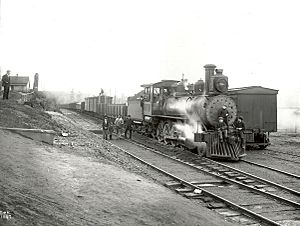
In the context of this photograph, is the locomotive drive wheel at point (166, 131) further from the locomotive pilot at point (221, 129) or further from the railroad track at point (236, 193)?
the railroad track at point (236, 193)

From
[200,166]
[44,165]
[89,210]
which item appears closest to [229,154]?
[200,166]

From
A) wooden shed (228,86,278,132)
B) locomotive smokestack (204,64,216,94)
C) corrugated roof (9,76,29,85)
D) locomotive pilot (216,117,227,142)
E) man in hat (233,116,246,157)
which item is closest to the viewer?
locomotive pilot (216,117,227,142)

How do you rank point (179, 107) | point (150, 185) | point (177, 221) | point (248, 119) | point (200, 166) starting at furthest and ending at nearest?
1. point (248, 119)
2. point (179, 107)
3. point (200, 166)
4. point (150, 185)
5. point (177, 221)

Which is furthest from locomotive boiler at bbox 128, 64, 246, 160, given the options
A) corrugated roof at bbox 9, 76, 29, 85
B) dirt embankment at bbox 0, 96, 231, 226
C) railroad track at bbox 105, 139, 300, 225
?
corrugated roof at bbox 9, 76, 29, 85

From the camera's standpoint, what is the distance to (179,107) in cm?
1620

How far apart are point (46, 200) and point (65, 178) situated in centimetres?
196

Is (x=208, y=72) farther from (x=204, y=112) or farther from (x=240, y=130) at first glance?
(x=240, y=130)

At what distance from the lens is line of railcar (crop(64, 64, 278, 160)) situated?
1384 centimetres

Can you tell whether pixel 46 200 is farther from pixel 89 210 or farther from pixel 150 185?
pixel 150 185

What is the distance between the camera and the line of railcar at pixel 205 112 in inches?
545

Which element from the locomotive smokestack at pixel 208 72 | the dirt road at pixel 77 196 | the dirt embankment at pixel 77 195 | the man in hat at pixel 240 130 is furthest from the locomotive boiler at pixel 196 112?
the dirt road at pixel 77 196

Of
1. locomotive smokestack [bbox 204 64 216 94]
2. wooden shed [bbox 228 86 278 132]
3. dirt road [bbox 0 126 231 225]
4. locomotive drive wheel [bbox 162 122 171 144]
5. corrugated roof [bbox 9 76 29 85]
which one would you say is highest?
corrugated roof [bbox 9 76 29 85]

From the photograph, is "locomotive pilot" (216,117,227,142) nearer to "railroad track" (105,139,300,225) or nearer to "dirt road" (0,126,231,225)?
"railroad track" (105,139,300,225)

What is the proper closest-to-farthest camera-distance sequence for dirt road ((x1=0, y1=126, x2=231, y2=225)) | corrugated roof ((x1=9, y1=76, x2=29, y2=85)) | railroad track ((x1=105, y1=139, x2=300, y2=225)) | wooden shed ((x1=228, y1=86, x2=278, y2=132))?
dirt road ((x1=0, y1=126, x2=231, y2=225))
railroad track ((x1=105, y1=139, x2=300, y2=225))
wooden shed ((x1=228, y1=86, x2=278, y2=132))
corrugated roof ((x1=9, y1=76, x2=29, y2=85))
